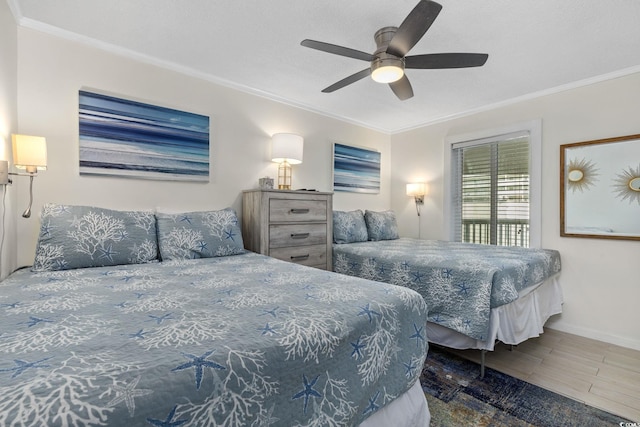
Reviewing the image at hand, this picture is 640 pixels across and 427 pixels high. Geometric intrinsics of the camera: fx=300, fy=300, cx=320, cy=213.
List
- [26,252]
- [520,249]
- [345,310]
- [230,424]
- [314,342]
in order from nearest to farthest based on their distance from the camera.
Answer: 1. [230,424]
2. [314,342]
3. [345,310]
4. [26,252]
5. [520,249]

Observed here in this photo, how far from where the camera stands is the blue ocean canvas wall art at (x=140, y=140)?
219cm

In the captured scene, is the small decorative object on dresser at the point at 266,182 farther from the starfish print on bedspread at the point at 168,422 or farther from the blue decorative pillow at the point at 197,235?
the starfish print on bedspread at the point at 168,422

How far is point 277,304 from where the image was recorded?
1.10 meters

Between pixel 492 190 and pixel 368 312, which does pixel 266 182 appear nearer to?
pixel 368 312

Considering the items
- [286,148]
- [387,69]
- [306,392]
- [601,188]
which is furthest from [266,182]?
[601,188]

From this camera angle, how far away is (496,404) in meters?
1.73

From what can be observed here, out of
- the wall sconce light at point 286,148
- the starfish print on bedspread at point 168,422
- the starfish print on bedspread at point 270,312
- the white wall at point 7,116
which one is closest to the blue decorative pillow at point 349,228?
the wall sconce light at point 286,148

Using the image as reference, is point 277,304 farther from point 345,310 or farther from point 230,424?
point 230,424

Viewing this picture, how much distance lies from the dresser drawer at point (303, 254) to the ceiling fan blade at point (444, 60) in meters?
1.73

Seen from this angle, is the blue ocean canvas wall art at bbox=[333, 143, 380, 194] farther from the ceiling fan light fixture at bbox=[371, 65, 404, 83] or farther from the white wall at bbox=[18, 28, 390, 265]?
the ceiling fan light fixture at bbox=[371, 65, 404, 83]

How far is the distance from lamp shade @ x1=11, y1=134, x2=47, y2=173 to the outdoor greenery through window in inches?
154

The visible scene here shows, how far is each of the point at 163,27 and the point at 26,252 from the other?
176 centimetres

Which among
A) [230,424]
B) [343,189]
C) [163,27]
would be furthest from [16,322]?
[343,189]

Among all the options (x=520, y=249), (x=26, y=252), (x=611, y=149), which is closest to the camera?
(x=26, y=252)
